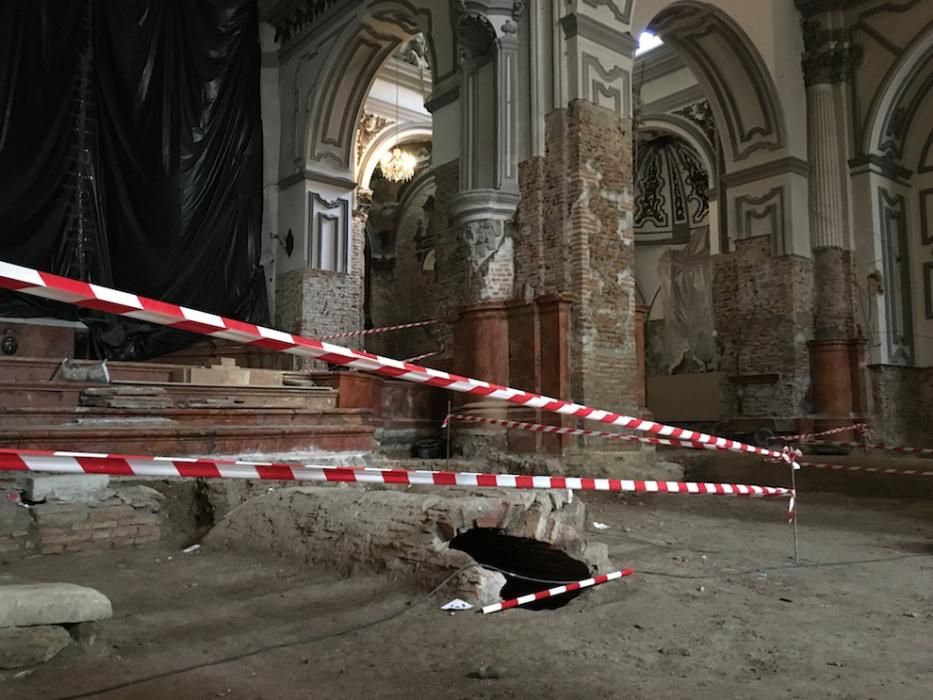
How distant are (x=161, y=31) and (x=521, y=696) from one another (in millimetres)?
11449

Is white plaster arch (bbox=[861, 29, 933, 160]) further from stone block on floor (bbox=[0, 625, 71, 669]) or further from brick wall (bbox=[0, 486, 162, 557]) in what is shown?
stone block on floor (bbox=[0, 625, 71, 669])

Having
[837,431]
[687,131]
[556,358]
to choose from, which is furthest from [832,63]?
[556,358]

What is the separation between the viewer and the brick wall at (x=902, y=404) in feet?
35.7

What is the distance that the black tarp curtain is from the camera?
9438 mm

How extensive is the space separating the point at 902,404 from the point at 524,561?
380 inches

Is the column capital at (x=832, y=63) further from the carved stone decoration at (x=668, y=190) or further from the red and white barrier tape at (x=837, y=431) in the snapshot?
the carved stone decoration at (x=668, y=190)

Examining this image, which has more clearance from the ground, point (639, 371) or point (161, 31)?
point (161, 31)

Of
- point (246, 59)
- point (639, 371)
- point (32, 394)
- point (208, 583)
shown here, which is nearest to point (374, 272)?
point (246, 59)

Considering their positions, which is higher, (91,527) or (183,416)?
(183,416)

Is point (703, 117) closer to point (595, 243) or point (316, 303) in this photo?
point (595, 243)

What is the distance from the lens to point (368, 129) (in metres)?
15.7

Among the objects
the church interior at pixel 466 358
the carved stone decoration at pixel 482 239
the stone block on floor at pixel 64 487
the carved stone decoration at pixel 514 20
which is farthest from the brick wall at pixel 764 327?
the stone block on floor at pixel 64 487

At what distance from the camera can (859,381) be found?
10758 mm

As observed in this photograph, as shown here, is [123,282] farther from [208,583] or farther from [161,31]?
[208,583]
